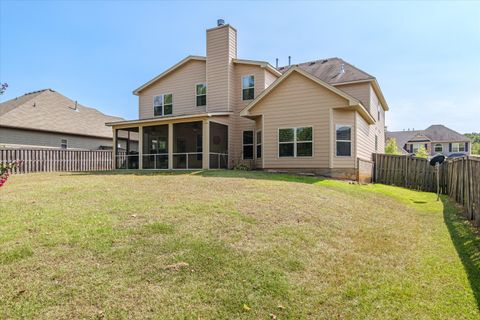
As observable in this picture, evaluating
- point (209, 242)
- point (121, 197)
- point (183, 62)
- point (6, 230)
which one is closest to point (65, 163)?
point (183, 62)

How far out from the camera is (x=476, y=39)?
1120 centimetres

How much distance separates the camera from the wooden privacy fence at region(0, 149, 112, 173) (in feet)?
55.0

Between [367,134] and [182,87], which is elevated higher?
[182,87]

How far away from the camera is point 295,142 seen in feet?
49.7

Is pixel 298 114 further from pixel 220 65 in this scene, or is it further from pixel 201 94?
pixel 201 94

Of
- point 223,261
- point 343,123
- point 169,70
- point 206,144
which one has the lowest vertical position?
point 223,261

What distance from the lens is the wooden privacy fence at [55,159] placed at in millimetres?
16766

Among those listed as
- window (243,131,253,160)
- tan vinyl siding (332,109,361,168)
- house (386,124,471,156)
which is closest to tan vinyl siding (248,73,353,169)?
tan vinyl siding (332,109,361,168)

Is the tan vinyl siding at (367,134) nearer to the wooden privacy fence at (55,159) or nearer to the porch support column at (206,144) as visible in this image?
the porch support column at (206,144)

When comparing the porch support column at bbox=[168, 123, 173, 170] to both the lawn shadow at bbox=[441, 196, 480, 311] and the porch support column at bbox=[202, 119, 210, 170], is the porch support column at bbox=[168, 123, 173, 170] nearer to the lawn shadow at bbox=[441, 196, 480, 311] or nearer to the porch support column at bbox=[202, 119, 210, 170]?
the porch support column at bbox=[202, 119, 210, 170]

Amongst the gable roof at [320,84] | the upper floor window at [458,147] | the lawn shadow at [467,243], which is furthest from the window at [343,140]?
the upper floor window at [458,147]

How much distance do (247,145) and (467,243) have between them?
13.4 meters

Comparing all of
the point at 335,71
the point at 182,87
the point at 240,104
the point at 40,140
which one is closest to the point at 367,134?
the point at 335,71

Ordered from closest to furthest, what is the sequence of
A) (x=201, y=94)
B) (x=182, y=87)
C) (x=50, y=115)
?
(x=201, y=94), (x=182, y=87), (x=50, y=115)
